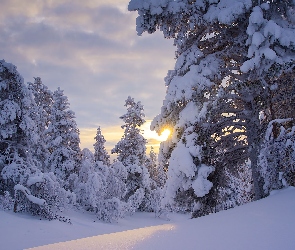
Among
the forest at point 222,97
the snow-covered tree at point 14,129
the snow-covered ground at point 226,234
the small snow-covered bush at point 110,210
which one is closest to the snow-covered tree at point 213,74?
the forest at point 222,97

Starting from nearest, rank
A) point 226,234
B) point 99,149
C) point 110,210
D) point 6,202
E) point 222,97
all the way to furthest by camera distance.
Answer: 1. point 226,234
2. point 222,97
3. point 6,202
4. point 110,210
5. point 99,149

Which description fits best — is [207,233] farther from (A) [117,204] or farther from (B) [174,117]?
(A) [117,204]

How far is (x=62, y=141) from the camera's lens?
2481 cm

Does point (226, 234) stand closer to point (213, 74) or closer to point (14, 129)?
point (213, 74)

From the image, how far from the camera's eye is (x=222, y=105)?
8.98 m

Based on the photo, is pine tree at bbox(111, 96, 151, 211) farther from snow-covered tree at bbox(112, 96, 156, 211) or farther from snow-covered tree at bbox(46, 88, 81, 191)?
snow-covered tree at bbox(46, 88, 81, 191)

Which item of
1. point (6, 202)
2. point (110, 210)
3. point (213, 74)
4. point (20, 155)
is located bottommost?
point (110, 210)

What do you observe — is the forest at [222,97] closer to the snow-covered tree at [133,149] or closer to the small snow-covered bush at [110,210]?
the small snow-covered bush at [110,210]

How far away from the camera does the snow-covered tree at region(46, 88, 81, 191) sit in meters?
24.4

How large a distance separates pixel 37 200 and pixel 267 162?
1248 centimetres

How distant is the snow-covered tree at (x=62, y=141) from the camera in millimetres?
24422

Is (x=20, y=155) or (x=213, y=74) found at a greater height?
(x=213, y=74)

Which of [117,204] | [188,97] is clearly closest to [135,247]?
[188,97]

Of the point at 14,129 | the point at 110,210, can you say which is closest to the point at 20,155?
the point at 14,129
